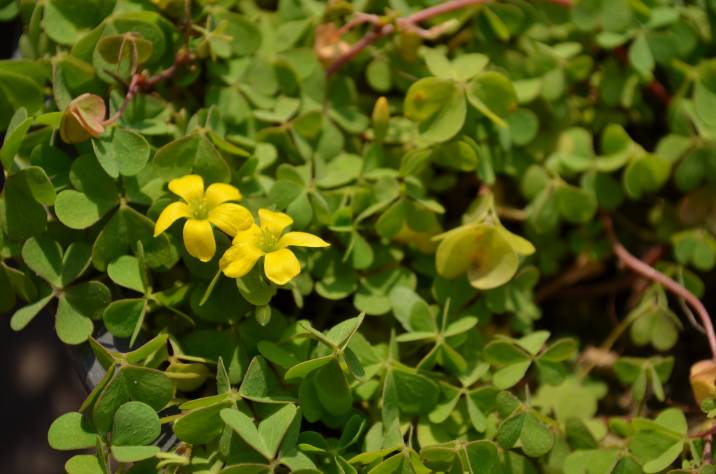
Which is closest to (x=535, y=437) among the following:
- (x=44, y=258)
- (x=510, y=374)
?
(x=510, y=374)

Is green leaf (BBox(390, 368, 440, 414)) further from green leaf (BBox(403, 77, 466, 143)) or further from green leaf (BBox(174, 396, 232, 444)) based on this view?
green leaf (BBox(403, 77, 466, 143))

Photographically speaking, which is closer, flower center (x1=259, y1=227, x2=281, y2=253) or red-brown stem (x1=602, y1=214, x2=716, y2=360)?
flower center (x1=259, y1=227, x2=281, y2=253)

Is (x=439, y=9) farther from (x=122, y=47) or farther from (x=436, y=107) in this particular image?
(x=122, y=47)

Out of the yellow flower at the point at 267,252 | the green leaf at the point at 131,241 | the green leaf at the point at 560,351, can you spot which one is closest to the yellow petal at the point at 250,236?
the yellow flower at the point at 267,252

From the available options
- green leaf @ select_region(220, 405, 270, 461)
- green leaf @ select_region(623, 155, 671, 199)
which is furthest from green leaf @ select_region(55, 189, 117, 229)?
green leaf @ select_region(623, 155, 671, 199)

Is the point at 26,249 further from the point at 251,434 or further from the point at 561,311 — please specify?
the point at 561,311

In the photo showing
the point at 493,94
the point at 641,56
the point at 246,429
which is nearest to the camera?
the point at 246,429
